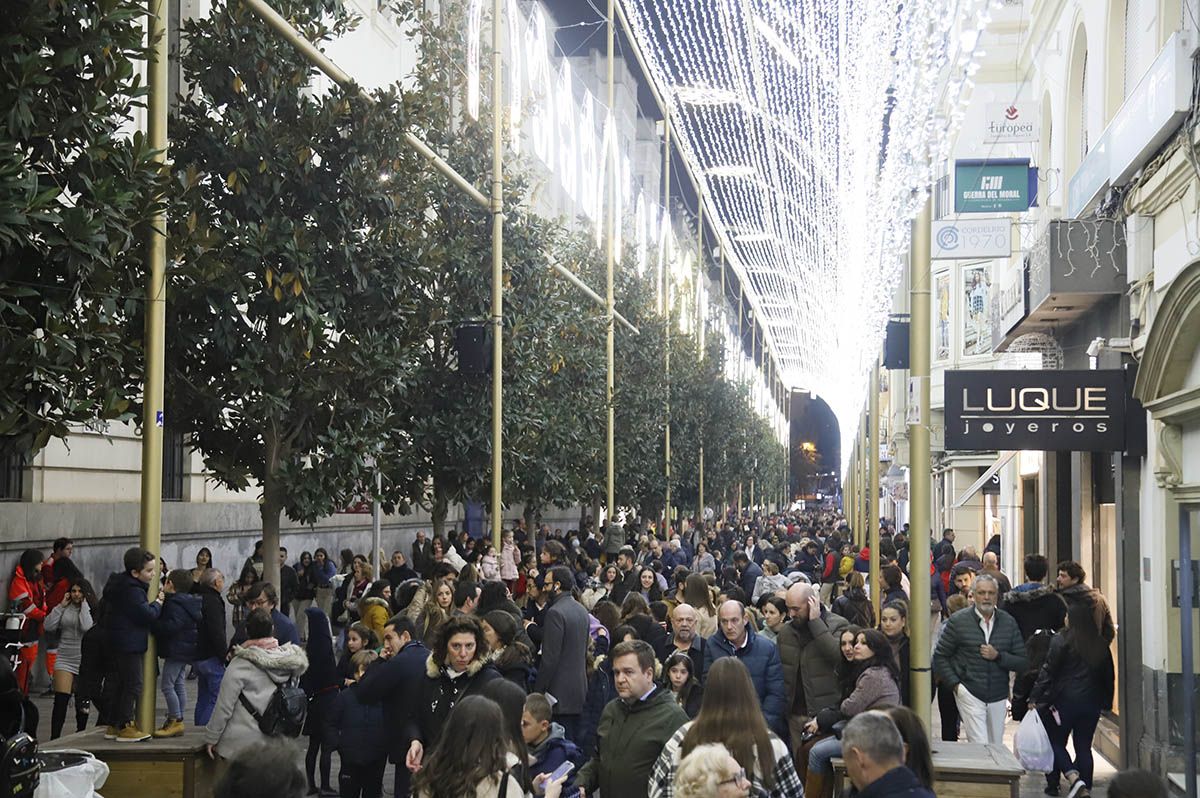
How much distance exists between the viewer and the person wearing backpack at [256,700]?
9492mm

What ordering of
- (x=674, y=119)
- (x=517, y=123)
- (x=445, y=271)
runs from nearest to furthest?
(x=445, y=271)
(x=517, y=123)
(x=674, y=119)

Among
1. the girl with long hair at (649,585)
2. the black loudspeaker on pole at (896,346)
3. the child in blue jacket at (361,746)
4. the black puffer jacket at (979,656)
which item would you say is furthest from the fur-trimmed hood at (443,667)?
the girl with long hair at (649,585)

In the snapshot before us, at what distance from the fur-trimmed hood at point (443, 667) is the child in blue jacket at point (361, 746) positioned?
1.24 meters

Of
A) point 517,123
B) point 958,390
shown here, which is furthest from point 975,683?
point 517,123

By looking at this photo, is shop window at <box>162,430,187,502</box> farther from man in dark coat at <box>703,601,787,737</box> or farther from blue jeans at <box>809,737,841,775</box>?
blue jeans at <box>809,737,841,775</box>

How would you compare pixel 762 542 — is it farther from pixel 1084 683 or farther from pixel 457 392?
pixel 1084 683

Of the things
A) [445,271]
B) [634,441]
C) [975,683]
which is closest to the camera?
[975,683]

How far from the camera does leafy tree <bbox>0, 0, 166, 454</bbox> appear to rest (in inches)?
305

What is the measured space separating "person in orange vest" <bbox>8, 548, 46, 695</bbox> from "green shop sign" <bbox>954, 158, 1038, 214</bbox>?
10.2 meters

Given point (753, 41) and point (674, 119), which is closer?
point (753, 41)

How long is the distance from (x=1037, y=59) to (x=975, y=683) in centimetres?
1200

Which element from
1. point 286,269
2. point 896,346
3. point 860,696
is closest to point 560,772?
point 860,696

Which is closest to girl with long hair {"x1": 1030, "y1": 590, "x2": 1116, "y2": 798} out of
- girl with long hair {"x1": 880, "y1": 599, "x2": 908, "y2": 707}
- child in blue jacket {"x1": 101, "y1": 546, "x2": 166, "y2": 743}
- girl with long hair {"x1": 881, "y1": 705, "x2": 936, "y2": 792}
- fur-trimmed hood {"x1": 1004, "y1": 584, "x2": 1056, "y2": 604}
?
fur-trimmed hood {"x1": 1004, "y1": 584, "x2": 1056, "y2": 604}

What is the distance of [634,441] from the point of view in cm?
3831
